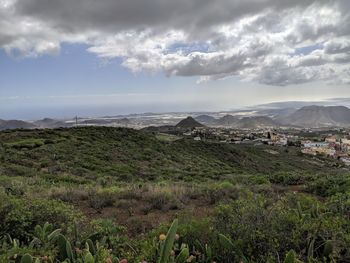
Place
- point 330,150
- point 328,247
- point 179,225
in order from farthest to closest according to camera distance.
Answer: point 330,150 < point 179,225 < point 328,247

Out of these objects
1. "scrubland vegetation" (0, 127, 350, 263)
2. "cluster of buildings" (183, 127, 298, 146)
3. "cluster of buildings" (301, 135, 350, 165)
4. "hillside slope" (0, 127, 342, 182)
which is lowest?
"cluster of buildings" (301, 135, 350, 165)

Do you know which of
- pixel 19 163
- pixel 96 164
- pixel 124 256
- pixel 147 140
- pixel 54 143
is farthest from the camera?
pixel 147 140

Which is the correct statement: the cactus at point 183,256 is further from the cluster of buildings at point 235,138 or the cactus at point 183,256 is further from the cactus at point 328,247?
the cluster of buildings at point 235,138

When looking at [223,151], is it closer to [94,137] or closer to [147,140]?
[147,140]

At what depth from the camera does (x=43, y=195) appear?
749 cm

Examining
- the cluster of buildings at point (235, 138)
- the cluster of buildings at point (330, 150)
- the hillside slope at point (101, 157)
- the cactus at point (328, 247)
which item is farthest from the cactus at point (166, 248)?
the cluster of buildings at point (330, 150)

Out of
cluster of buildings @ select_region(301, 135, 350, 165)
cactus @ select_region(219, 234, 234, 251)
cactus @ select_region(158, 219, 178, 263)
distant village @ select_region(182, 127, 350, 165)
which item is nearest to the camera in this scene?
cactus @ select_region(158, 219, 178, 263)

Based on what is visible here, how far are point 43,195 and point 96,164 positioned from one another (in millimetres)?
12165

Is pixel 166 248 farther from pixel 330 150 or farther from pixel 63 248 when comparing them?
pixel 330 150

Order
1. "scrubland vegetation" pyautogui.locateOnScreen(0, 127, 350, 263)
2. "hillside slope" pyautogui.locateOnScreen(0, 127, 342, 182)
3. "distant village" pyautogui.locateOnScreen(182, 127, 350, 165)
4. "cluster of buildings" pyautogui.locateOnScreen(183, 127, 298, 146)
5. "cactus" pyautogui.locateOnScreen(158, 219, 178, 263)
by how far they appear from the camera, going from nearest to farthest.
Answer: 1. "cactus" pyautogui.locateOnScreen(158, 219, 178, 263)
2. "scrubland vegetation" pyautogui.locateOnScreen(0, 127, 350, 263)
3. "hillside slope" pyautogui.locateOnScreen(0, 127, 342, 182)
4. "distant village" pyautogui.locateOnScreen(182, 127, 350, 165)
5. "cluster of buildings" pyautogui.locateOnScreen(183, 127, 298, 146)

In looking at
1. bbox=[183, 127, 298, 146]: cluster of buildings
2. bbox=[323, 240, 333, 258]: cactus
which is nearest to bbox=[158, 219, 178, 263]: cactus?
bbox=[323, 240, 333, 258]: cactus

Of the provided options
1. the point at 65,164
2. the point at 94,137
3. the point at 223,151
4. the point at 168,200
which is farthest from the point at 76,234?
the point at 223,151

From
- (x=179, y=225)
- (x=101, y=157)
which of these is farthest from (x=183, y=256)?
(x=101, y=157)

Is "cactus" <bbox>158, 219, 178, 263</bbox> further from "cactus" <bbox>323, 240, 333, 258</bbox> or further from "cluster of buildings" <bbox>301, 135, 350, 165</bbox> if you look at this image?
"cluster of buildings" <bbox>301, 135, 350, 165</bbox>
